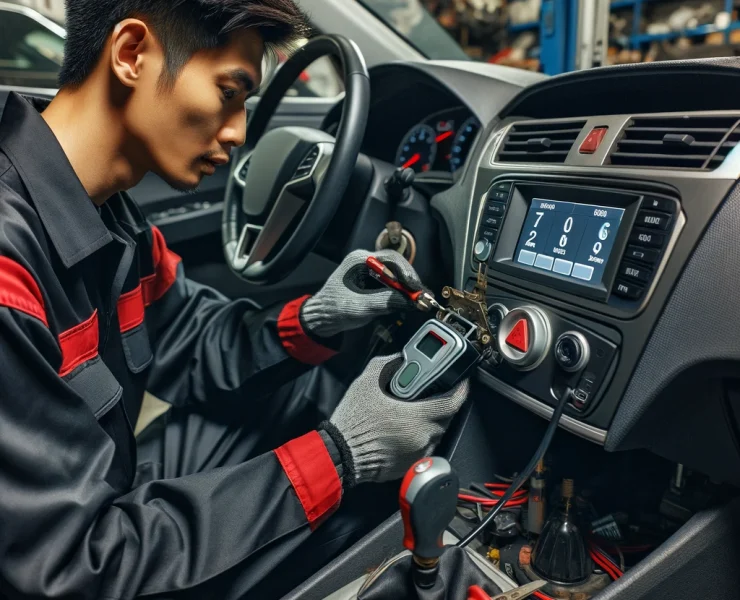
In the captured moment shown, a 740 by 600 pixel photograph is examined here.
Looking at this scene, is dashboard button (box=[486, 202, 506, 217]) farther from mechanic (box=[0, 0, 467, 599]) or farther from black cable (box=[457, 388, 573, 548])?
black cable (box=[457, 388, 573, 548])

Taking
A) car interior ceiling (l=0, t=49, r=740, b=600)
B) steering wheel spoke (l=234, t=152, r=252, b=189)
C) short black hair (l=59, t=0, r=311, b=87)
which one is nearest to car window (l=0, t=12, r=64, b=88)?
steering wheel spoke (l=234, t=152, r=252, b=189)

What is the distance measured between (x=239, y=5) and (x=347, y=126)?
27cm

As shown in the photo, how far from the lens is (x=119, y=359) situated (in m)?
1.01

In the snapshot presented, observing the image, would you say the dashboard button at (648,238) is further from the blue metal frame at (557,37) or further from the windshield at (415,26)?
the blue metal frame at (557,37)

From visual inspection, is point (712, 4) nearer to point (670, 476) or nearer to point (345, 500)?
point (670, 476)

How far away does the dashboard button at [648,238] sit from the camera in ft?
2.36

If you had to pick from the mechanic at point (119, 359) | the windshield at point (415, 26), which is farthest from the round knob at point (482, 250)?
the windshield at point (415, 26)

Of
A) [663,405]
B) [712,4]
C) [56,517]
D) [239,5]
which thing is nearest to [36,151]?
[239,5]

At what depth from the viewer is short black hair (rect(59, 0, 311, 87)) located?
0.77 metres

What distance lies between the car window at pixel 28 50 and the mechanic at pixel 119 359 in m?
1.00

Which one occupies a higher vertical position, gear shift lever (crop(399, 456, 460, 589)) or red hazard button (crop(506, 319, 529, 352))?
red hazard button (crop(506, 319, 529, 352))

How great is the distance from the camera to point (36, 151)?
780 millimetres

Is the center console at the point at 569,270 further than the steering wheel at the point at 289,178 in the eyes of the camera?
No

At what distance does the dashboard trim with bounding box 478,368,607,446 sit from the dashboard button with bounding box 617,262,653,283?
0.19m
